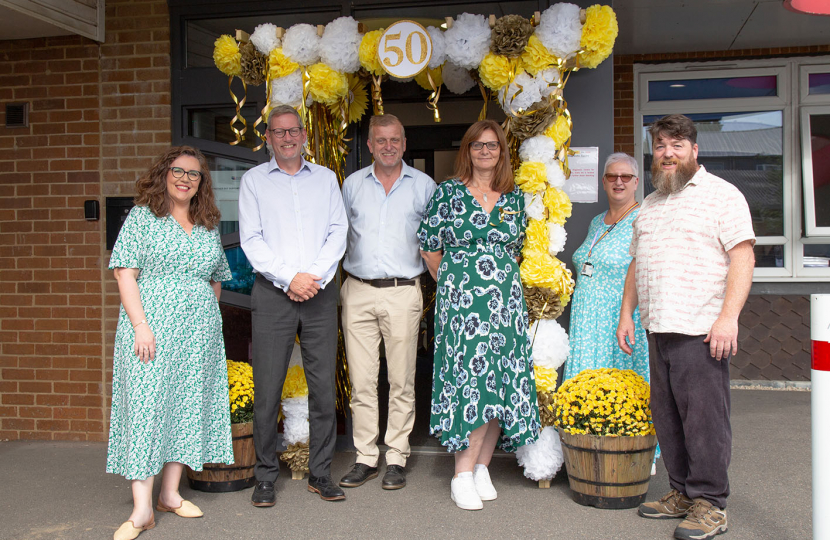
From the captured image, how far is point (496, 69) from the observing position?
4160 millimetres

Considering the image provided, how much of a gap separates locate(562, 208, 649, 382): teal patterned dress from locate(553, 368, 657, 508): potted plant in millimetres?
295

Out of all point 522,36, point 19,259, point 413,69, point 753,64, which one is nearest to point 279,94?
point 413,69

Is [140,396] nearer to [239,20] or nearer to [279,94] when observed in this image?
[279,94]

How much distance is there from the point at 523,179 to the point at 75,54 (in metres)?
3.41

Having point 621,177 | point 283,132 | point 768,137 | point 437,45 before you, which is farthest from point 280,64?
point 768,137

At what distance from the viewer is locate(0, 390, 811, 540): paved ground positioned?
352 centimetres

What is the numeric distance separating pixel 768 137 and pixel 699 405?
4599 mm

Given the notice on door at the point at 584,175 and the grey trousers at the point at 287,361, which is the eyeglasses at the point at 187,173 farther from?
the notice on door at the point at 584,175

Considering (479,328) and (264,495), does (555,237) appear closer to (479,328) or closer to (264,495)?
(479,328)

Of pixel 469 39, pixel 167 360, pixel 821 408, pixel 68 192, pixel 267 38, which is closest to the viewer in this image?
pixel 821 408

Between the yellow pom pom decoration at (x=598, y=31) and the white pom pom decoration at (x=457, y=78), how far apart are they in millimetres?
853

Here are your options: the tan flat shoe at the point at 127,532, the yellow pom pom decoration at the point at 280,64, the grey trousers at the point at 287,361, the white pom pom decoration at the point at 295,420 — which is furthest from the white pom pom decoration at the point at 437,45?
the tan flat shoe at the point at 127,532

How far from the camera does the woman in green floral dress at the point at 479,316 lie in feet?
12.6

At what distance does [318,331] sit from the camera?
4008 millimetres
